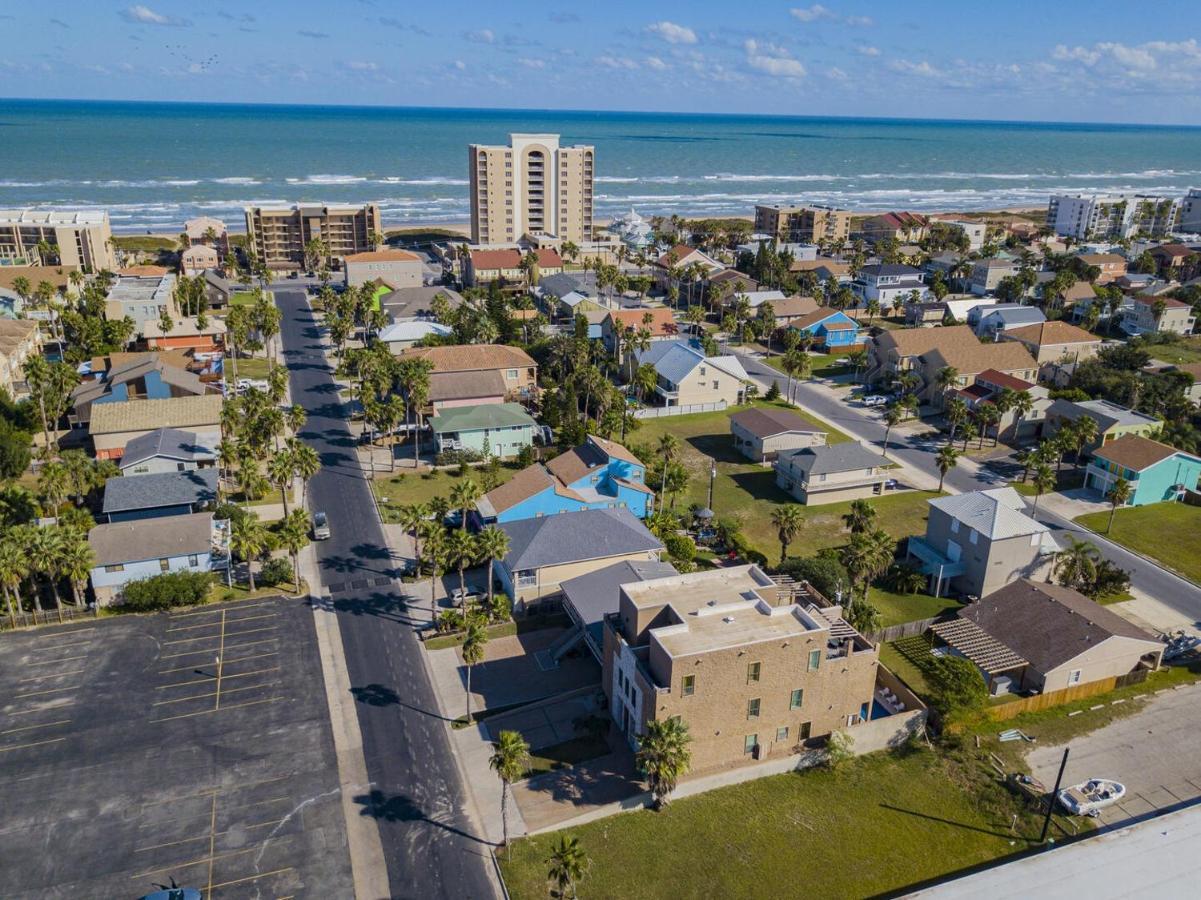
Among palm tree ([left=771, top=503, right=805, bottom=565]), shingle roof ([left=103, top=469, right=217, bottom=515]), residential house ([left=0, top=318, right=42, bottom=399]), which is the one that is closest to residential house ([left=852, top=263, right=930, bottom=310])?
palm tree ([left=771, top=503, right=805, bottom=565])

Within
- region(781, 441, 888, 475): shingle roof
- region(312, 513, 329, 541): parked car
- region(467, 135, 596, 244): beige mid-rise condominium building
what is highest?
region(467, 135, 596, 244): beige mid-rise condominium building

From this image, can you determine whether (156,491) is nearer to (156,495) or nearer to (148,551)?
(156,495)

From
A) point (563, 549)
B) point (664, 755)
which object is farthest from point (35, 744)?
point (664, 755)

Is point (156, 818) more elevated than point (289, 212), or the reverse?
point (289, 212)

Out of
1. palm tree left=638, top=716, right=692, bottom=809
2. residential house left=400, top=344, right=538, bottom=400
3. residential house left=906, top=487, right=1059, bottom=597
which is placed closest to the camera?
palm tree left=638, top=716, right=692, bottom=809

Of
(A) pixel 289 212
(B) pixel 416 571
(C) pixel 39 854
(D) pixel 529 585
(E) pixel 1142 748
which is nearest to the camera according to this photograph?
(C) pixel 39 854

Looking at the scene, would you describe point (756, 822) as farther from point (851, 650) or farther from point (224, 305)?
point (224, 305)

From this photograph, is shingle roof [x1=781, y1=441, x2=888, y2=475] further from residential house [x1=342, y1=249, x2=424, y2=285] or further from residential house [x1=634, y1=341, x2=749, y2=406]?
residential house [x1=342, y1=249, x2=424, y2=285]

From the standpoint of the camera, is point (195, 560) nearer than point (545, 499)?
Yes

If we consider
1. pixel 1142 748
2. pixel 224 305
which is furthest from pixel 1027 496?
pixel 224 305
